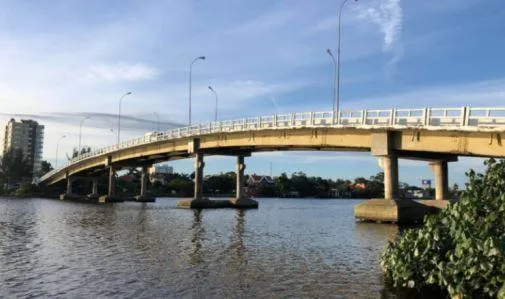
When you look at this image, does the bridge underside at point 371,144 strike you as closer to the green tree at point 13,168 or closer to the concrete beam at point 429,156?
the concrete beam at point 429,156

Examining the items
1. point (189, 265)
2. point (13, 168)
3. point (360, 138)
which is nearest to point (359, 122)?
point (360, 138)

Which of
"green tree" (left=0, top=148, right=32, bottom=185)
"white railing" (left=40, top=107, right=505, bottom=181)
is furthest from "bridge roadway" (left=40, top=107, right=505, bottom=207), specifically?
"green tree" (left=0, top=148, right=32, bottom=185)

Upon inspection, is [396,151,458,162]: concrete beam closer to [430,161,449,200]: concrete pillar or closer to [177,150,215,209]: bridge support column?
[430,161,449,200]: concrete pillar

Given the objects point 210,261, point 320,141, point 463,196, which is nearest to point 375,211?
point 320,141

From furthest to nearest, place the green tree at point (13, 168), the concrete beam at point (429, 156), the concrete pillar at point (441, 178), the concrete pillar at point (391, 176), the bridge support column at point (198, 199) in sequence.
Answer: the green tree at point (13, 168)
the bridge support column at point (198, 199)
the concrete pillar at point (441, 178)
the concrete beam at point (429, 156)
the concrete pillar at point (391, 176)

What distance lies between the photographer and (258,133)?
70.1 meters

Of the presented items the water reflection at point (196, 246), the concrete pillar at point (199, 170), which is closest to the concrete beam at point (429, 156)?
the water reflection at point (196, 246)

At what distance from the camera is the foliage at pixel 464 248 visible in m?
13.0

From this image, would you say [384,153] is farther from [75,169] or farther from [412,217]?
[75,169]

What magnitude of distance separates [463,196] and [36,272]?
15.2 metres

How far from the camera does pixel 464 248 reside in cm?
1362

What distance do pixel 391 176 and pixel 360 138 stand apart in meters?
4.99

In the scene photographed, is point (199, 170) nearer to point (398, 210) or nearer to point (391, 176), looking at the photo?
point (391, 176)

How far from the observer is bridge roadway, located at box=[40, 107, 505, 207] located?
40.3 meters
